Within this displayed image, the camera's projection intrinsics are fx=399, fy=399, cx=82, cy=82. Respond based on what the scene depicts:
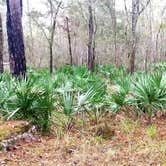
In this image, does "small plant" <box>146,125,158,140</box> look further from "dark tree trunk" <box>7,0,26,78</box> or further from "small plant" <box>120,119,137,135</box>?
"dark tree trunk" <box>7,0,26,78</box>

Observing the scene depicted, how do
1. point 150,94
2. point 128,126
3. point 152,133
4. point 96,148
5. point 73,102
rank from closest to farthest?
1. point 96,148
2. point 152,133
3. point 73,102
4. point 128,126
5. point 150,94

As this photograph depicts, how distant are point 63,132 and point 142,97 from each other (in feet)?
7.08

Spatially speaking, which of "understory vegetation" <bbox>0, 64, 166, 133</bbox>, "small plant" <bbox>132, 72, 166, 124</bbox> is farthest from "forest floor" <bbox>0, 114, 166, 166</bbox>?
"small plant" <bbox>132, 72, 166, 124</bbox>

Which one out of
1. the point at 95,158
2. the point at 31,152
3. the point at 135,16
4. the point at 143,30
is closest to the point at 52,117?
the point at 31,152

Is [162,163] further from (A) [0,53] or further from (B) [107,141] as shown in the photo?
(A) [0,53]

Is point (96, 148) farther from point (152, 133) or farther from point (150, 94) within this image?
point (150, 94)

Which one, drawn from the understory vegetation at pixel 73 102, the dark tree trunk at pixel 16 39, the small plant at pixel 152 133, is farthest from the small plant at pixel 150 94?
the dark tree trunk at pixel 16 39

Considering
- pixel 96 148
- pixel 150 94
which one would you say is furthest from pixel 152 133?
pixel 96 148

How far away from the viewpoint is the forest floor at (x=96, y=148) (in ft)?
20.2

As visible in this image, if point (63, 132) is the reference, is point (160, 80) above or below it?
above

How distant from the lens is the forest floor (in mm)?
6145

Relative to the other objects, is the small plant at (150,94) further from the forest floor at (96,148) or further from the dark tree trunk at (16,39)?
the dark tree trunk at (16,39)

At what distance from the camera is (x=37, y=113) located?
316 inches

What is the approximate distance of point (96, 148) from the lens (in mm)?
6914
